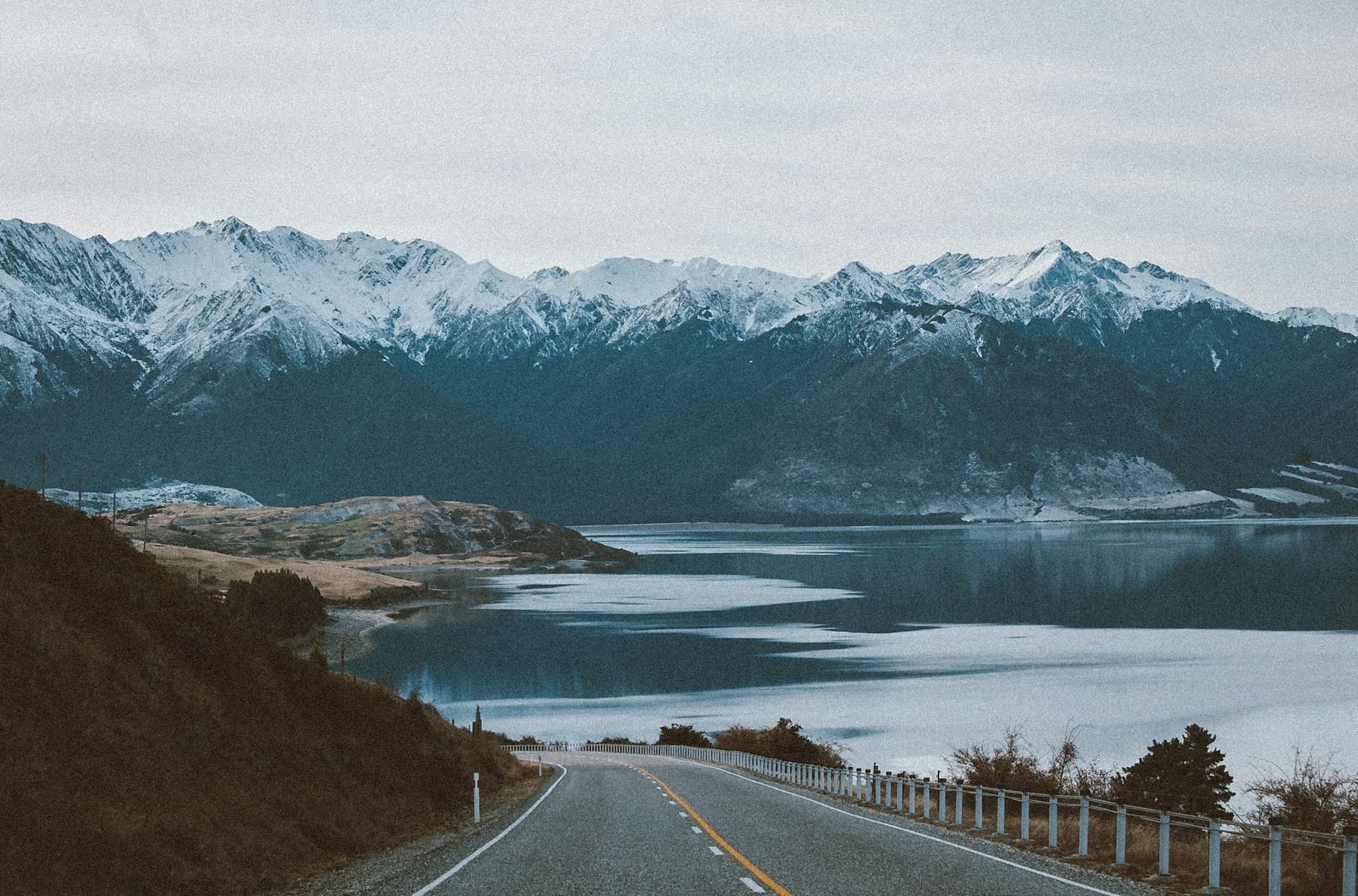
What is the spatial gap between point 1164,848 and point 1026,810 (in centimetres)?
477

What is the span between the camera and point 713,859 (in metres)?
18.5

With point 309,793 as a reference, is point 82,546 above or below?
above

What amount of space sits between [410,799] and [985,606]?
133 metres

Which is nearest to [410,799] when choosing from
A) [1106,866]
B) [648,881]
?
[648,881]

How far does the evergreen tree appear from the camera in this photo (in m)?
35.8

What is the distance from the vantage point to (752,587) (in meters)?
182

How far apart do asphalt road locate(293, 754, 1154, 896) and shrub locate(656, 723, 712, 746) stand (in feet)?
141

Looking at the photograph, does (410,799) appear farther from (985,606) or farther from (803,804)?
(985,606)

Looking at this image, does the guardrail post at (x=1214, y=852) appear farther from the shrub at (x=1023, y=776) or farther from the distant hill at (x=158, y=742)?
the shrub at (x=1023, y=776)

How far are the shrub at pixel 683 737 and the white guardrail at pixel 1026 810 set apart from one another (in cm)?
772

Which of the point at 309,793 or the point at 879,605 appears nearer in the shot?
the point at 309,793

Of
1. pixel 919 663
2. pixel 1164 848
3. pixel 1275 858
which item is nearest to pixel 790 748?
pixel 1164 848

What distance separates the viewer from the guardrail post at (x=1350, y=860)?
14203 millimetres

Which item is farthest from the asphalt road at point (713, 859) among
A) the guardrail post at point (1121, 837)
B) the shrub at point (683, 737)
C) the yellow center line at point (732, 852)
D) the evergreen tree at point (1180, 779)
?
the shrub at point (683, 737)
